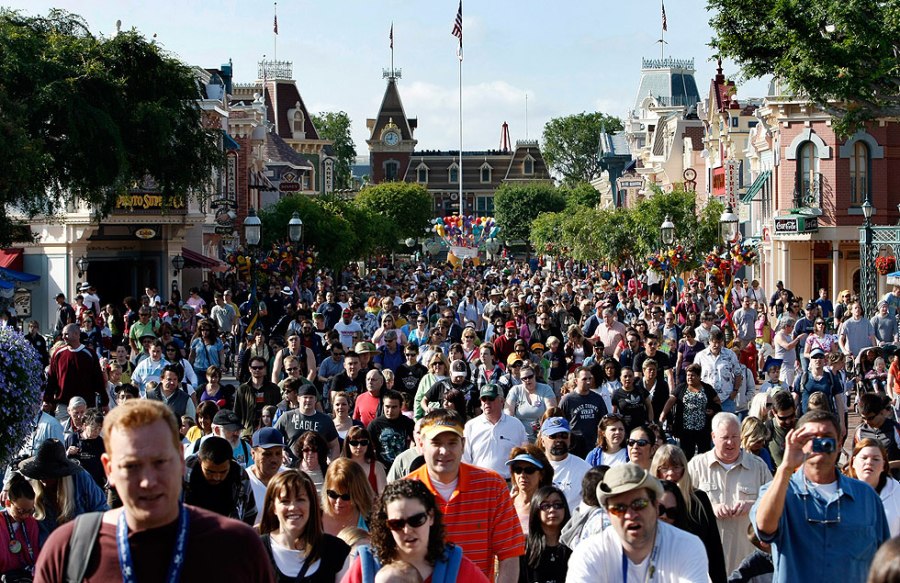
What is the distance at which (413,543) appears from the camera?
5.48 m

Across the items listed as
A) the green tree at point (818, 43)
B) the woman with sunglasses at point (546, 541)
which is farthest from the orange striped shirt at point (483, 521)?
the green tree at point (818, 43)

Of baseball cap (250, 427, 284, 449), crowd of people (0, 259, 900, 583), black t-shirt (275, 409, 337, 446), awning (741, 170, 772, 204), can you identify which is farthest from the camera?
awning (741, 170, 772, 204)

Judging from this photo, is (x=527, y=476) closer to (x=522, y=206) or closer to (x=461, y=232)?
(x=461, y=232)

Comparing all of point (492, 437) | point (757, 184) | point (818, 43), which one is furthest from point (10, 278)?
point (757, 184)

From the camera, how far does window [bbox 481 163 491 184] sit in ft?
464

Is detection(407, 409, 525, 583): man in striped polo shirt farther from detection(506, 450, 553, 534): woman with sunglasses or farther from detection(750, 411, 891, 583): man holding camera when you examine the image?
detection(750, 411, 891, 583): man holding camera

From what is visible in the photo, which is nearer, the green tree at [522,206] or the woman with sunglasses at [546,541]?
the woman with sunglasses at [546,541]

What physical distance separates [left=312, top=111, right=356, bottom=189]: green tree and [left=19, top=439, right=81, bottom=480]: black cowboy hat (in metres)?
114

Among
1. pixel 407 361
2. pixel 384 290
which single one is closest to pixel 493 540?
pixel 407 361

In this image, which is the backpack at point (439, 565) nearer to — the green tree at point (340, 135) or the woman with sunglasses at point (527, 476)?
the woman with sunglasses at point (527, 476)

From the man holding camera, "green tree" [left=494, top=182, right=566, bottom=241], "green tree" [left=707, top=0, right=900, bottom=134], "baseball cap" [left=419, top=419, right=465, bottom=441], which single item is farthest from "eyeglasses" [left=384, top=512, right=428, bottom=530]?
"green tree" [left=494, top=182, right=566, bottom=241]

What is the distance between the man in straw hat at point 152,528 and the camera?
3.64 meters

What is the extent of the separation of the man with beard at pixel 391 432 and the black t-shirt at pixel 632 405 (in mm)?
2626

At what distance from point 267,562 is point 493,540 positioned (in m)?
3.27
